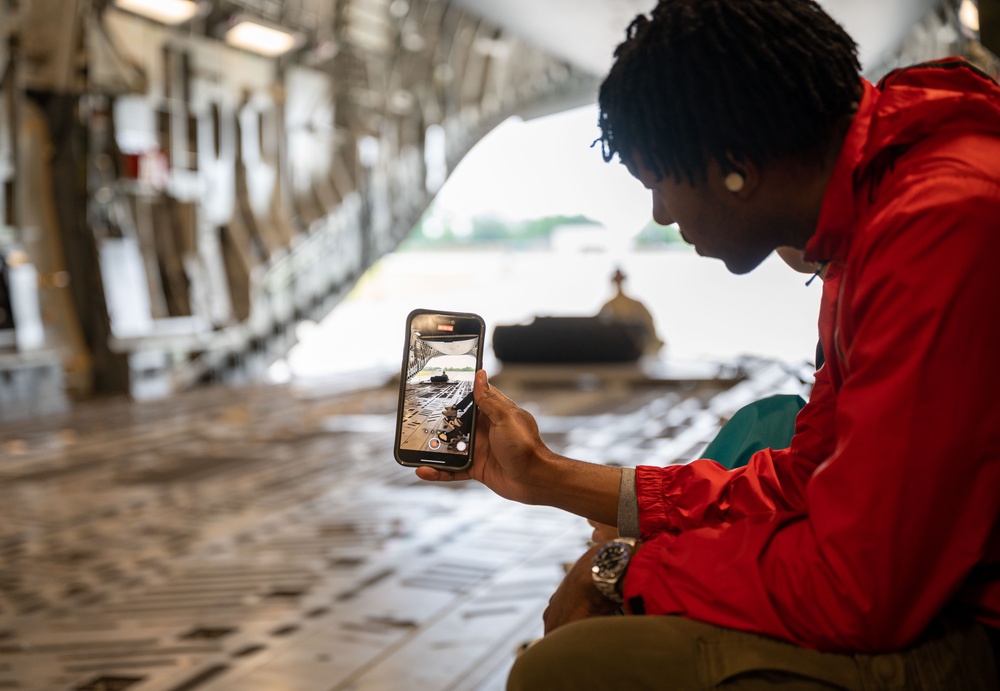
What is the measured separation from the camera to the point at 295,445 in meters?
6.23

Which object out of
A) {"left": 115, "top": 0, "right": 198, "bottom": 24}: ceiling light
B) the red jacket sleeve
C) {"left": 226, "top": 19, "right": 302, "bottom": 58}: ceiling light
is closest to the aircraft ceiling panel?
{"left": 226, "top": 19, "right": 302, "bottom": 58}: ceiling light

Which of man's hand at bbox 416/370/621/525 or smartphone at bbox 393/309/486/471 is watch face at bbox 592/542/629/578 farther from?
smartphone at bbox 393/309/486/471

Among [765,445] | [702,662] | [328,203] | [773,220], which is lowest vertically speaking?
[702,662]

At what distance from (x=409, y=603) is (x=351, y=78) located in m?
11.8

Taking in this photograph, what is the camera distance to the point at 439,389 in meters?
1.29

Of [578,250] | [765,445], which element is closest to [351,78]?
[765,445]

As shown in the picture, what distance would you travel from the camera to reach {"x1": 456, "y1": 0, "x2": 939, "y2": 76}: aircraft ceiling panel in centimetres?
637

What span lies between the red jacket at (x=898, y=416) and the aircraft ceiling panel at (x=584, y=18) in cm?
443

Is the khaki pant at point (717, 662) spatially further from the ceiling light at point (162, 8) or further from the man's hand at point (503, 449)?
the ceiling light at point (162, 8)

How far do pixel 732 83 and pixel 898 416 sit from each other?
42 cm

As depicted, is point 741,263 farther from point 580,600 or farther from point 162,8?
point 162,8

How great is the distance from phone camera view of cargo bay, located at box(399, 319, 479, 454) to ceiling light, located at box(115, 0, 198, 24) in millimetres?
9490

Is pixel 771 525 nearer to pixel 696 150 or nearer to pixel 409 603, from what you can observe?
pixel 696 150

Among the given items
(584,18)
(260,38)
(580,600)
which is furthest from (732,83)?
(584,18)
